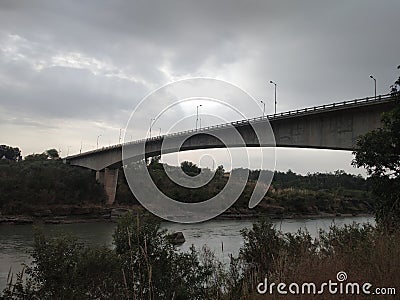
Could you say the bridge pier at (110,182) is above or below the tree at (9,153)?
below

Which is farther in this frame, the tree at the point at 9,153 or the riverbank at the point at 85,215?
the tree at the point at 9,153

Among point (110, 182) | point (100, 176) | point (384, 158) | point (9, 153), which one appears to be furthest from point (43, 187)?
point (9, 153)

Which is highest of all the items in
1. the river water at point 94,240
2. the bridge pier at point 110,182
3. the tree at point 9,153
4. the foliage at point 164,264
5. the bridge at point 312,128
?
the tree at point 9,153

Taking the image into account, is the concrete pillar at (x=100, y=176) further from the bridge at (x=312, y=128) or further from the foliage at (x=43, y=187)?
the bridge at (x=312, y=128)

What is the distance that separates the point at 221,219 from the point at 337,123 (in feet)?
86.2

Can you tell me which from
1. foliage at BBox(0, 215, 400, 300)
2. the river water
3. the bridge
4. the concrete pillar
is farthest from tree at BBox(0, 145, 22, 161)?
foliage at BBox(0, 215, 400, 300)

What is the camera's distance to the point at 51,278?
29.5 ft

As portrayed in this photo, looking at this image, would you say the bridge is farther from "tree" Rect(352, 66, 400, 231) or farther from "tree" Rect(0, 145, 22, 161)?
"tree" Rect(0, 145, 22, 161)

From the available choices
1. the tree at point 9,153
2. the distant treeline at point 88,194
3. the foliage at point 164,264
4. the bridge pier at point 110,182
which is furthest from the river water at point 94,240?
the tree at point 9,153

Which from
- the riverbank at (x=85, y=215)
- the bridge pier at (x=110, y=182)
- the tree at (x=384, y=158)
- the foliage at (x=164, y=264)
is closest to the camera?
the foliage at (x=164, y=264)

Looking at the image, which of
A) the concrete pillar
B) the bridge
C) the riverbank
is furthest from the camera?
the concrete pillar

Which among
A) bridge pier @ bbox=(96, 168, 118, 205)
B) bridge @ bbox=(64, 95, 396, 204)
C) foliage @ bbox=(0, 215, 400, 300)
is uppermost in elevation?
bridge @ bbox=(64, 95, 396, 204)

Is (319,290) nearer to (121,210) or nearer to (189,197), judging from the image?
(189,197)

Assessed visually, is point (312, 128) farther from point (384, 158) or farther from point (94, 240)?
point (94, 240)
